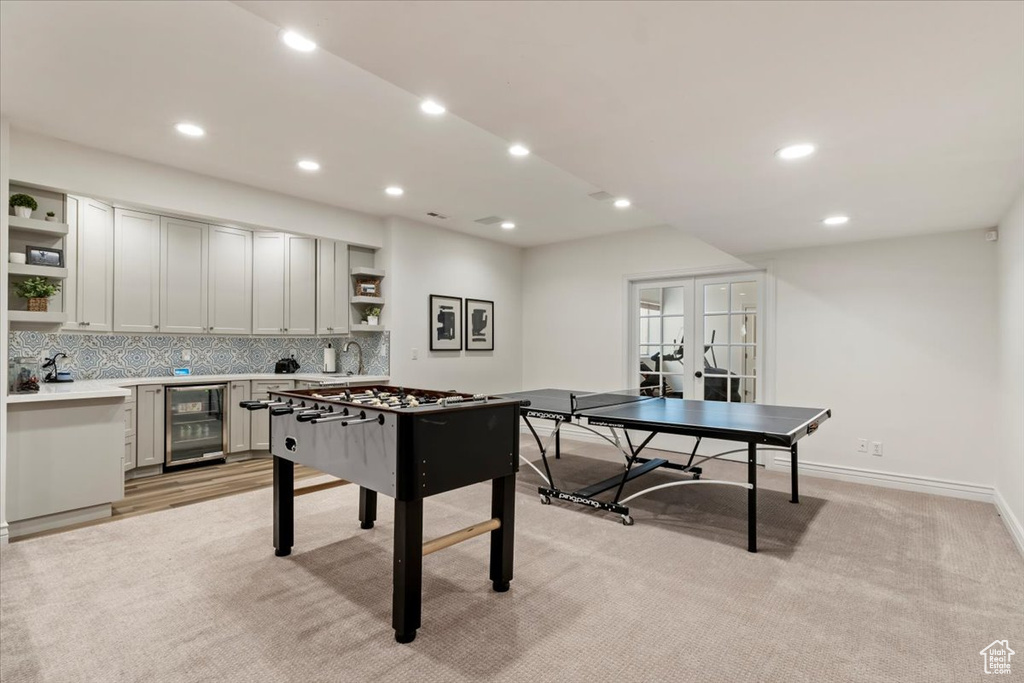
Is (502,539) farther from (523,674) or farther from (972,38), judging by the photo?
(972,38)

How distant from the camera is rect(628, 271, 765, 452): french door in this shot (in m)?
5.14

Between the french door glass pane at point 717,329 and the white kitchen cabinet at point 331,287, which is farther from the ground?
the white kitchen cabinet at point 331,287

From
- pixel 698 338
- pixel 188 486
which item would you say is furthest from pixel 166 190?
pixel 698 338

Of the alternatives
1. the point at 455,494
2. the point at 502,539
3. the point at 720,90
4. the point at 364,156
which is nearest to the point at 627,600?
the point at 502,539

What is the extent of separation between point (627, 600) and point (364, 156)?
3.40 metres

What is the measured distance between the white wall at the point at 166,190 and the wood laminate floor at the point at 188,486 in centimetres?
229

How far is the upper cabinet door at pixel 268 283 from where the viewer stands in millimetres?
5113

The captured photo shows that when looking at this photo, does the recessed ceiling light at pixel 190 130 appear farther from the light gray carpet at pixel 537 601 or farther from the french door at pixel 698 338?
the french door at pixel 698 338

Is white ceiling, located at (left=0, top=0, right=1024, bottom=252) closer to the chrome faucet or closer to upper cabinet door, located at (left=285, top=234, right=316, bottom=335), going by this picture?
upper cabinet door, located at (left=285, top=234, right=316, bottom=335)

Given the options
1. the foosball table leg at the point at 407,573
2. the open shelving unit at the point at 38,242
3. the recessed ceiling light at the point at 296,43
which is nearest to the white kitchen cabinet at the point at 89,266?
the open shelving unit at the point at 38,242

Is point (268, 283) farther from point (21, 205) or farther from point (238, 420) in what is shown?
point (21, 205)

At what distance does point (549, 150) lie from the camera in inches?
A: 91.4

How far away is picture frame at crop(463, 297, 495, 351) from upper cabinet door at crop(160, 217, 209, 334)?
9.35 feet

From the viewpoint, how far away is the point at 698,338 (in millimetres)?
5512
